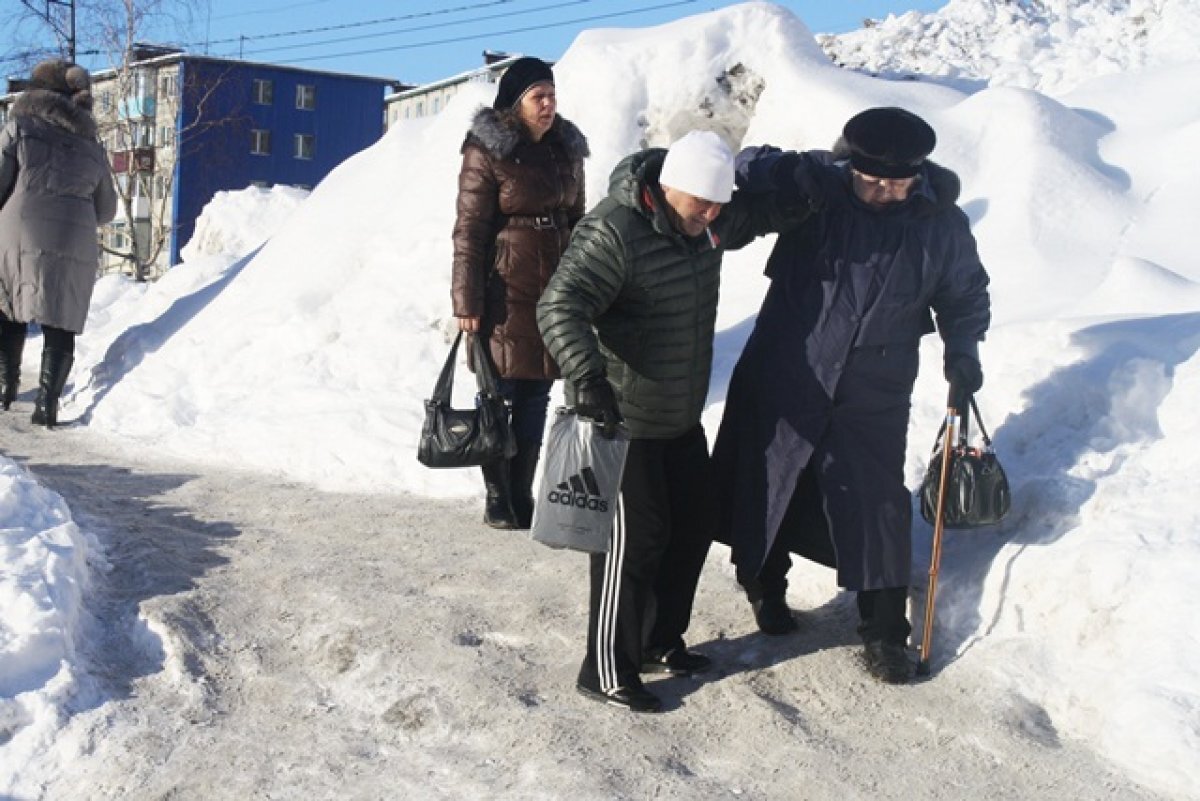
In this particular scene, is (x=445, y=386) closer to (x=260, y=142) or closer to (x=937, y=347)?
(x=937, y=347)

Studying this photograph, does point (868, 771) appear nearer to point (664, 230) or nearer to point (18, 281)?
point (664, 230)

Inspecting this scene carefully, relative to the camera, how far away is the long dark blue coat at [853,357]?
14.6 feet

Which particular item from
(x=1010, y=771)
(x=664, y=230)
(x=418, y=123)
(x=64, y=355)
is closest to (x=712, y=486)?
(x=664, y=230)

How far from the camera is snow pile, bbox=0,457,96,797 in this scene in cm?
356

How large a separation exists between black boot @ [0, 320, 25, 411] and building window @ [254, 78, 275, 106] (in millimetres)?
44761

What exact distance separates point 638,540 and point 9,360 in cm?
643

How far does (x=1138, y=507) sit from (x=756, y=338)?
1.40m

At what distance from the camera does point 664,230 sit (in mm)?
4066

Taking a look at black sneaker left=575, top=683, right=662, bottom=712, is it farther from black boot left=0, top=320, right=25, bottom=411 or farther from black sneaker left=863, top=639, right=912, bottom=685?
black boot left=0, top=320, right=25, bottom=411

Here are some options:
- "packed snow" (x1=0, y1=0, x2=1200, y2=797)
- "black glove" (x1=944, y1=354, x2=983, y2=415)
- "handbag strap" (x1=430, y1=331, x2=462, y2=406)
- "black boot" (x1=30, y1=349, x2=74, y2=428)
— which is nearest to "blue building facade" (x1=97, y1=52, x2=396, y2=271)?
"packed snow" (x1=0, y1=0, x2=1200, y2=797)

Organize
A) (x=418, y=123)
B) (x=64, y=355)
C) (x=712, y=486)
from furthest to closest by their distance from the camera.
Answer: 1. (x=418, y=123)
2. (x=64, y=355)
3. (x=712, y=486)

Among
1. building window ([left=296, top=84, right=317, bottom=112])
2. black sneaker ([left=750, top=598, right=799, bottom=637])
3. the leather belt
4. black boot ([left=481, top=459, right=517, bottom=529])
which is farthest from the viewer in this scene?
building window ([left=296, top=84, right=317, bottom=112])

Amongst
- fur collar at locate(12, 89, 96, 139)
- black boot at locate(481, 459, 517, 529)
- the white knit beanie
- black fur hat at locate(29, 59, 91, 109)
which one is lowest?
black boot at locate(481, 459, 517, 529)

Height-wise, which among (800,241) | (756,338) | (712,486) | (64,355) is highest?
(800,241)
